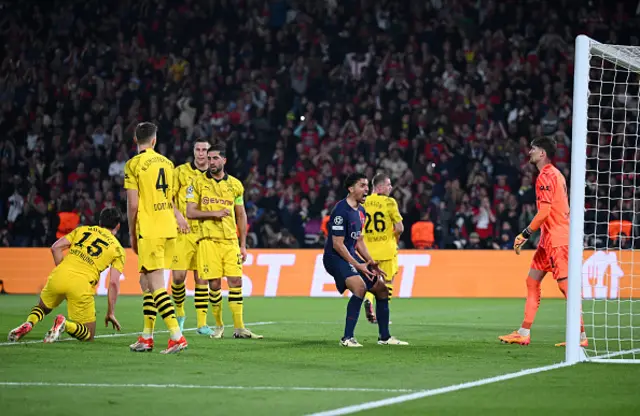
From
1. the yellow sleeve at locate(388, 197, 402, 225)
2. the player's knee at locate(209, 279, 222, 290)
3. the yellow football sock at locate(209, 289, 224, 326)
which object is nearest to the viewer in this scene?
the yellow football sock at locate(209, 289, 224, 326)

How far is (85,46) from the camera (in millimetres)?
31797

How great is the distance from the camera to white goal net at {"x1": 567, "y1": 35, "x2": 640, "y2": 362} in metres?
10.3

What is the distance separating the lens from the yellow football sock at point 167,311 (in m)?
10.3

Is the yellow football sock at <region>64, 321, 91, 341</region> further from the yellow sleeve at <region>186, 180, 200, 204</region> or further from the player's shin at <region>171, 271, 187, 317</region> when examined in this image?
the yellow sleeve at <region>186, 180, 200, 204</region>

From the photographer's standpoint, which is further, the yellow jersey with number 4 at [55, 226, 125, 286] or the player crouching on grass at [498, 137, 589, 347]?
the yellow jersey with number 4 at [55, 226, 125, 286]

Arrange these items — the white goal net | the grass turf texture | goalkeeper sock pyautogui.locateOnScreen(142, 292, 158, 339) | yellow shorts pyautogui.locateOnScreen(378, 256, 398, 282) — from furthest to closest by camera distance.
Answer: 1. yellow shorts pyautogui.locateOnScreen(378, 256, 398, 282)
2. goalkeeper sock pyautogui.locateOnScreen(142, 292, 158, 339)
3. the white goal net
4. the grass turf texture

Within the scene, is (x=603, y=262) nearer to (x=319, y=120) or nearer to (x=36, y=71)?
(x=319, y=120)

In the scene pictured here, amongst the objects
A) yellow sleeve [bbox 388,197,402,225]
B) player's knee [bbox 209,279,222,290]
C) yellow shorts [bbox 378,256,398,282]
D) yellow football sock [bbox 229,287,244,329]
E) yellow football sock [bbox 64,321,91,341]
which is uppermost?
yellow sleeve [bbox 388,197,402,225]

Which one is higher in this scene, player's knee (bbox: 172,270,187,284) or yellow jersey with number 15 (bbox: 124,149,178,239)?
yellow jersey with number 15 (bbox: 124,149,178,239)

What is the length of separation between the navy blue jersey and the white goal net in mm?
2530

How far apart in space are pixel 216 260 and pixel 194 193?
2.82 feet

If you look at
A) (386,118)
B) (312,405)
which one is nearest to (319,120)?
(386,118)

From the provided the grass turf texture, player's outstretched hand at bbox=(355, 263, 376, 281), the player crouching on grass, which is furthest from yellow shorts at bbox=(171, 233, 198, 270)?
the player crouching on grass

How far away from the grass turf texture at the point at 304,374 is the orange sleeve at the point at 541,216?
1.30m
